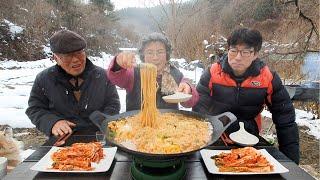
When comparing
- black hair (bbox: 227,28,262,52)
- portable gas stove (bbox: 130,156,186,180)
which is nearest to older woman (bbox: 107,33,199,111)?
black hair (bbox: 227,28,262,52)

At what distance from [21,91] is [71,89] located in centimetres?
618

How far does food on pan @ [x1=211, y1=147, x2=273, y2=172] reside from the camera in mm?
1838

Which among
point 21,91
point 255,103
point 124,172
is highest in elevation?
point 255,103

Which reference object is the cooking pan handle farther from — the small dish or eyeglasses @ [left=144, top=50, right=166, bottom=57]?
eyeglasses @ [left=144, top=50, right=166, bottom=57]

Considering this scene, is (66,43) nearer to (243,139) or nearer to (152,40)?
(152,40)

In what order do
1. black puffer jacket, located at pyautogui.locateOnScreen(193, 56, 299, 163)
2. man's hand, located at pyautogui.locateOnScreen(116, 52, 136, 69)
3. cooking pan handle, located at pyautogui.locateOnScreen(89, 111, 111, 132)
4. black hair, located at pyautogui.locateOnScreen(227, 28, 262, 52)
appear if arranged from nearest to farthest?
cooking pan handle, located at pyautogui.locateOnScreen(89, 111, 111, 132)
man's hand, located at pyautogui.locateOnScreen(116, 52, 136, 69)
black hair, located at pyautogui.locateOnScreen(227, 28, 262, 52)
black puffer jacket, located at pyautogui.locateOnScreen(193, 56, 299, 163)

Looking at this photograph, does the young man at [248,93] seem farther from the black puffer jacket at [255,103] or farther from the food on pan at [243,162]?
the food on pan at [243,162]

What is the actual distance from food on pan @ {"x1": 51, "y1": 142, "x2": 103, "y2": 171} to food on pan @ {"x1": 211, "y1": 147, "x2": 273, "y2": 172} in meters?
0.77

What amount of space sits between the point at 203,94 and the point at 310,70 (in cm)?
608

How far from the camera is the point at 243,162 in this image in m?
1.87

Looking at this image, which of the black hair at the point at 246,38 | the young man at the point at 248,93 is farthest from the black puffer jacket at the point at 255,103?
the black hair at the point at 246,38

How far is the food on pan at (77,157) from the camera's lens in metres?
1.85

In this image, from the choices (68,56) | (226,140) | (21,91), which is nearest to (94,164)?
(226,140)

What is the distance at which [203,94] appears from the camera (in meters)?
3.28
